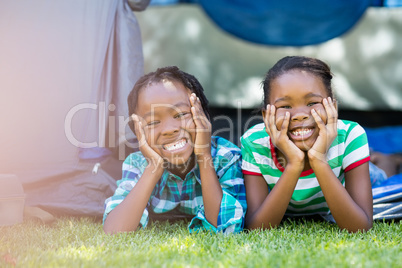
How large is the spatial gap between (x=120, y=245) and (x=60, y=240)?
205 mm

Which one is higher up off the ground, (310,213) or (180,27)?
(180,27)

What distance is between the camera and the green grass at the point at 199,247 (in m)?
1.02

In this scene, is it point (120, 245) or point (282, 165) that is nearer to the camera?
point (120, 245)

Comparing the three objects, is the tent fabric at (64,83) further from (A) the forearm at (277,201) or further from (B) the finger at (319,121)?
(B) the finger at (319,121)

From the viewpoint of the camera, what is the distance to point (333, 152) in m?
1.49

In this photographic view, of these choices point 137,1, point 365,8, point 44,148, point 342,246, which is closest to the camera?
point 342,246

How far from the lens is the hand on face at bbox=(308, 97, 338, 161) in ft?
4.45

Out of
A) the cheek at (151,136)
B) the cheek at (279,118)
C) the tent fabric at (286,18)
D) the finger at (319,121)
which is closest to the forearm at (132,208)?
the cheek at (151,136)

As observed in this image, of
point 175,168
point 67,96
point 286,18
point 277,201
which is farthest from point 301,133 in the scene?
point 286,18

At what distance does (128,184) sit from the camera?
155 cm

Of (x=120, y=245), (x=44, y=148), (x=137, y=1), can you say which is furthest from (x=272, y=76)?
(x=44, y=148)

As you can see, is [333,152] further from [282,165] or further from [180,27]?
[180,27]

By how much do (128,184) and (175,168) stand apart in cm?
17

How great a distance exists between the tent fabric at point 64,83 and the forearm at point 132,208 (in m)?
0.50
